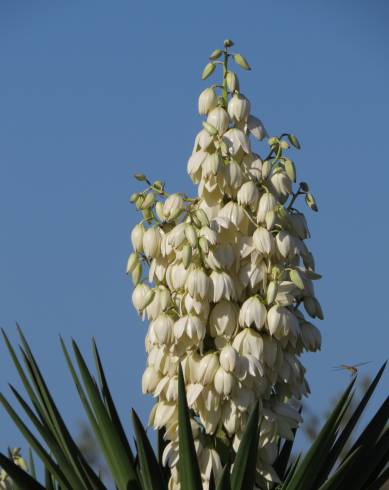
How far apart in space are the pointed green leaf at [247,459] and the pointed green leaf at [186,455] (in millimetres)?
93

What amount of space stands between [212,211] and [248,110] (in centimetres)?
32

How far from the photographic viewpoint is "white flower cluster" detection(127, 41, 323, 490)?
2.68 meters

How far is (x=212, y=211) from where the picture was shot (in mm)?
2871

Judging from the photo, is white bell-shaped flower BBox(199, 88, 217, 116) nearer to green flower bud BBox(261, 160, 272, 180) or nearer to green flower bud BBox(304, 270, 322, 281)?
green flower bud BBox(261, 160, 272, 180)

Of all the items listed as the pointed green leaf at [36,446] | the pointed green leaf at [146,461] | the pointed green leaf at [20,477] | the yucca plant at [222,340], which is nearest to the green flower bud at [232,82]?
the yucca plant at [222,340]

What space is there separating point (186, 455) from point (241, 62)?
1159mm

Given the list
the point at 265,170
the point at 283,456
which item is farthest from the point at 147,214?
the point at 283,456

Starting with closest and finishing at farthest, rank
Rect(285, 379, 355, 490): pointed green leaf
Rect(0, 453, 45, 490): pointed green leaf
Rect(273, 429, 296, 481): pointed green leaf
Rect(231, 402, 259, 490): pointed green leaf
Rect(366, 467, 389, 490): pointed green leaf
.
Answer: Rect(231, 402, 259, 490): pointed green leaf
Rect(285, 379, 355, 490): pointed green leaf
Rect(0, 453, 45, 490): pointed green leaf
Rect(366, 467, 389, 490): pointed green leaf
Rect(273, 429, 296, 481): pointed green leaf

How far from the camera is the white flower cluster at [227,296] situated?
2684 mm

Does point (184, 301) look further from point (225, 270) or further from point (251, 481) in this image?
point (251, 481)

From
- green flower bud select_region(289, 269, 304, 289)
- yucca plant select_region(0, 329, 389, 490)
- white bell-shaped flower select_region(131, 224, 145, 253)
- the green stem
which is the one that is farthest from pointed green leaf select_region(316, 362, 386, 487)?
the green stem

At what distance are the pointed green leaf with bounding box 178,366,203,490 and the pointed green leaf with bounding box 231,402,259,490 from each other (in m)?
0.09

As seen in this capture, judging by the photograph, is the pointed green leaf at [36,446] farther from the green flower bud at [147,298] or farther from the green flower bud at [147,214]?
the green flower bud at [147,214]

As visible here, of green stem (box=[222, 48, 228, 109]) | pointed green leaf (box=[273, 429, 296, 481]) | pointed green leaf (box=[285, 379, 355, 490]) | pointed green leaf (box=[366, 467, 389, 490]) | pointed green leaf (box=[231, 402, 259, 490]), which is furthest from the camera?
pointed green leaf (box=[273, 429, 296, 481])
